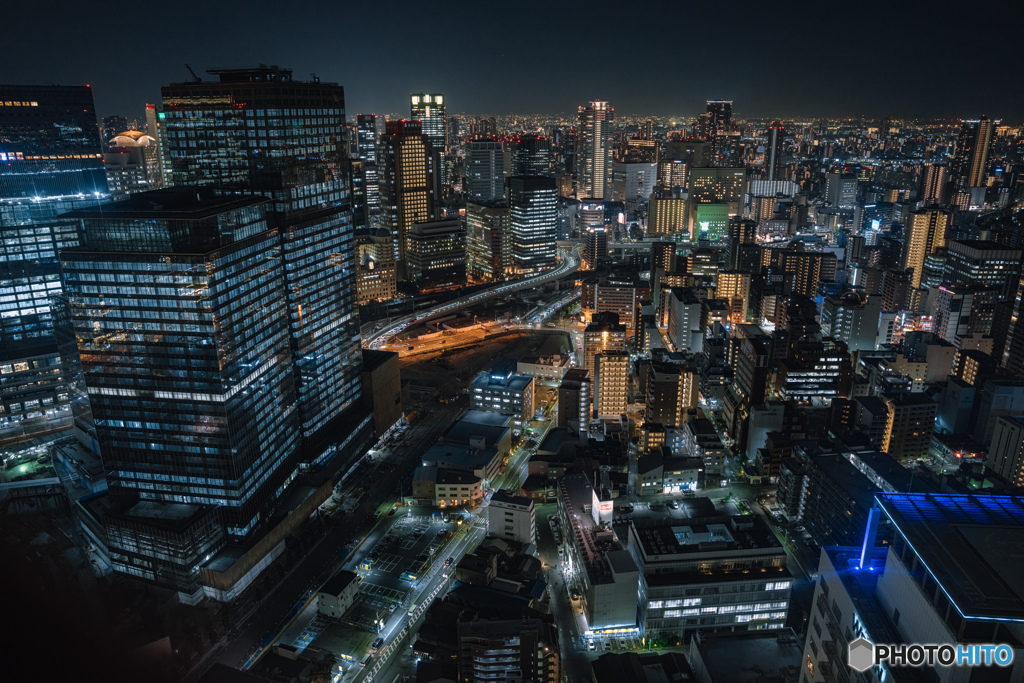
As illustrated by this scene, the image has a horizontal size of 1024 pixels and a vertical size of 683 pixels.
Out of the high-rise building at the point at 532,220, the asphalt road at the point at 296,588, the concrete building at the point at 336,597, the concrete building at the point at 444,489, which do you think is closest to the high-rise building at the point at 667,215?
the high-rise building at the point at 532,220

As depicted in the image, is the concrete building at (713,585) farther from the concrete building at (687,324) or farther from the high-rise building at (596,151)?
the high-rise building at (596,151)

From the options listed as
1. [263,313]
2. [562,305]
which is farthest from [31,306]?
[562,305]

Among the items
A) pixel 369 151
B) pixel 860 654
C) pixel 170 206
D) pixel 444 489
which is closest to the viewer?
pixel 860 654

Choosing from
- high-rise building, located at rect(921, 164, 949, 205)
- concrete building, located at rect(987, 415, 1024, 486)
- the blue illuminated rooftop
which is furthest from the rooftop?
high-rise building, located at rect(921, 164, 949, 205)

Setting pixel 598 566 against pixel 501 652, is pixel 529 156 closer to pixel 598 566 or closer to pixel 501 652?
pixel 598 566

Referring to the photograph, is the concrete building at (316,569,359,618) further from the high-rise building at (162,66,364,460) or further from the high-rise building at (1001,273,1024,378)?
the high-rise building at (1001,273,1024,378)

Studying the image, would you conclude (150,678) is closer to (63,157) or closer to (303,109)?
(303,109)

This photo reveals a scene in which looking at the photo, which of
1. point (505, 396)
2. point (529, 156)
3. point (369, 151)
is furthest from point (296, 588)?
point (369, 151)
